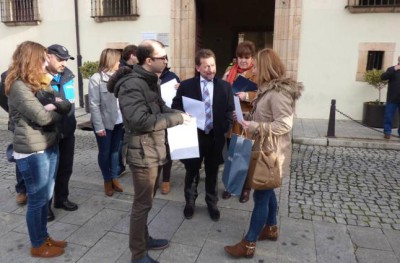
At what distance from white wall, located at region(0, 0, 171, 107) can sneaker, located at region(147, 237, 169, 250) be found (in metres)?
8.50

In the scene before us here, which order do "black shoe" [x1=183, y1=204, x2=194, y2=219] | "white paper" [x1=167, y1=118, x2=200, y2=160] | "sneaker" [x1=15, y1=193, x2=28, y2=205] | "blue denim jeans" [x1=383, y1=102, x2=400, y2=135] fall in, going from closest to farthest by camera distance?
"white paper" [x1=167, y1=118, x2=200, y2=160] → "black shoe" [x1=183, y1=204, x2=194, y2=219] → "sneaker" [x1=15, y1=193, x2=28, y2=205] → "blue denim jeans" [x1=383, y1=102, x2=400, y2=135]

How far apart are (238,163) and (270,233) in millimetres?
891

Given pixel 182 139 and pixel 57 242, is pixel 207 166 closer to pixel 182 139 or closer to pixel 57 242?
pixel 182 139

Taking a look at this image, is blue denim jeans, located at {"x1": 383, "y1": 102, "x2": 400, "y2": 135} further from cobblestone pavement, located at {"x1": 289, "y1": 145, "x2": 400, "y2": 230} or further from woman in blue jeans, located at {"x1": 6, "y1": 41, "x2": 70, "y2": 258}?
woman in blue jeans, located at {"x1": 6, "y1": 41, "x2": 70, "y2": 258}

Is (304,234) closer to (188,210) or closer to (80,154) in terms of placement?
(188,210)

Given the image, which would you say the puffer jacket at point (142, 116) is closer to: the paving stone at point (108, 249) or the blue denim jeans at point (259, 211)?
the blue denim jeans at point (259, 211)

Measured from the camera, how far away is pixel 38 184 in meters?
2.66

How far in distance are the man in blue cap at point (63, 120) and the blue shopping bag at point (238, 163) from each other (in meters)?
1.58

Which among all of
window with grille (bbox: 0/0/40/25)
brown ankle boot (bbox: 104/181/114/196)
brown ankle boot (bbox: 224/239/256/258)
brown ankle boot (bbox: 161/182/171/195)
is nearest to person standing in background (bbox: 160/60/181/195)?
brown ankle boot (bbox: 161/182/171/195)

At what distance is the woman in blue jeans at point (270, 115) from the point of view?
2.60 meters

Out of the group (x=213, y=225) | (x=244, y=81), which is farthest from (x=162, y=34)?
(x=213, y=225)

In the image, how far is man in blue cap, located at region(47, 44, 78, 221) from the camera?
317cm

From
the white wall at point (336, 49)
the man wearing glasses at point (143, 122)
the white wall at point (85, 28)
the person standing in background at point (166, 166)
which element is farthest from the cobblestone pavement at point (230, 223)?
the white wall at point (85, 28)

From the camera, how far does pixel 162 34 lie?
1055 centimetres
